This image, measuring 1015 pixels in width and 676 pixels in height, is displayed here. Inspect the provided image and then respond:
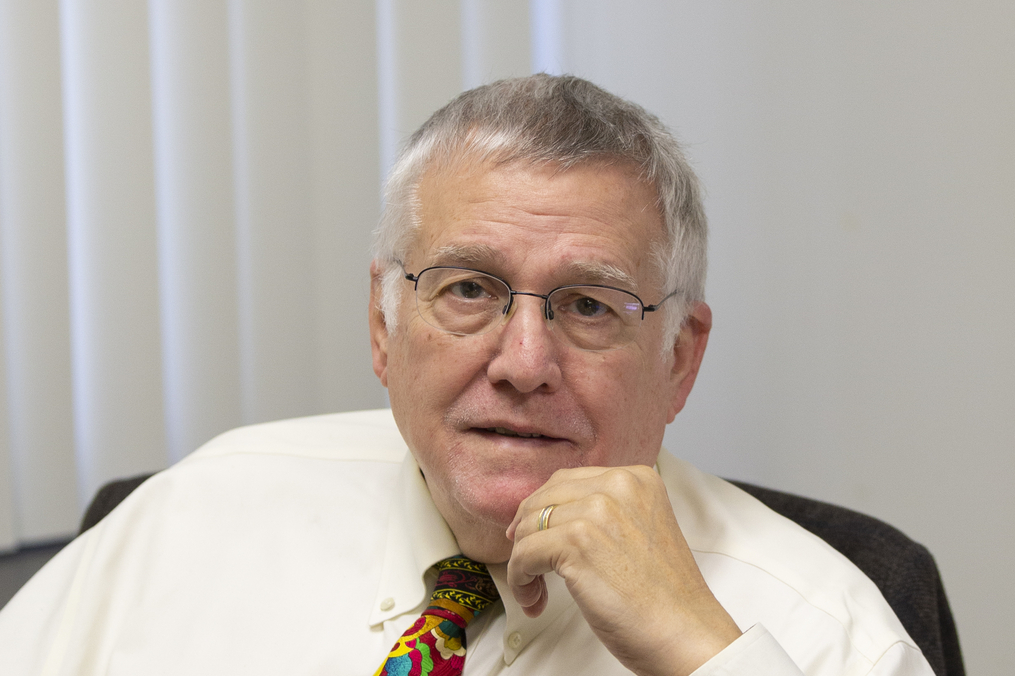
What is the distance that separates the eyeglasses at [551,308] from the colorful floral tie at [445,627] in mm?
349

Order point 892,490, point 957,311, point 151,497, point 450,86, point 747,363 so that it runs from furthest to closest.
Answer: point 450,86 → point 747,363 → point 892,490 → point 957,311 → point 151,497

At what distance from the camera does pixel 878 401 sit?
2.02 metres

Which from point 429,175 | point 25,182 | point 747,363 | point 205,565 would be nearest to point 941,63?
point 747,363

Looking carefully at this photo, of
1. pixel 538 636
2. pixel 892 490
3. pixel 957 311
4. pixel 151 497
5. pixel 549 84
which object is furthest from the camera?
pixel 892 490

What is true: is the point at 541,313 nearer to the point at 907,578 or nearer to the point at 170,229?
the point at 907,578

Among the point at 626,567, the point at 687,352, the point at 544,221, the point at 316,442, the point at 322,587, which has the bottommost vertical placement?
the point at 322,587

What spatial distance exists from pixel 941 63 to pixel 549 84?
1.07m

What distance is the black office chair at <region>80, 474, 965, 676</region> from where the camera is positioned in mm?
1244

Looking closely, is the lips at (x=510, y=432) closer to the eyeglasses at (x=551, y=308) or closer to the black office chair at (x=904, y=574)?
the eyeglasses at (x=551, y=308)

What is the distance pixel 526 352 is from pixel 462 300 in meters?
0.13

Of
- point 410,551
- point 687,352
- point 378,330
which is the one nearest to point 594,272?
point 687,352

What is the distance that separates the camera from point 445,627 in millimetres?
1110

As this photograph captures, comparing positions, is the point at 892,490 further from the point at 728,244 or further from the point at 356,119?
the point at 356,119

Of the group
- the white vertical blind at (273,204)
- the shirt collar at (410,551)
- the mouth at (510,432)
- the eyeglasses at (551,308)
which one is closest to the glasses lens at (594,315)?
the eyeglasses at (551,308)
